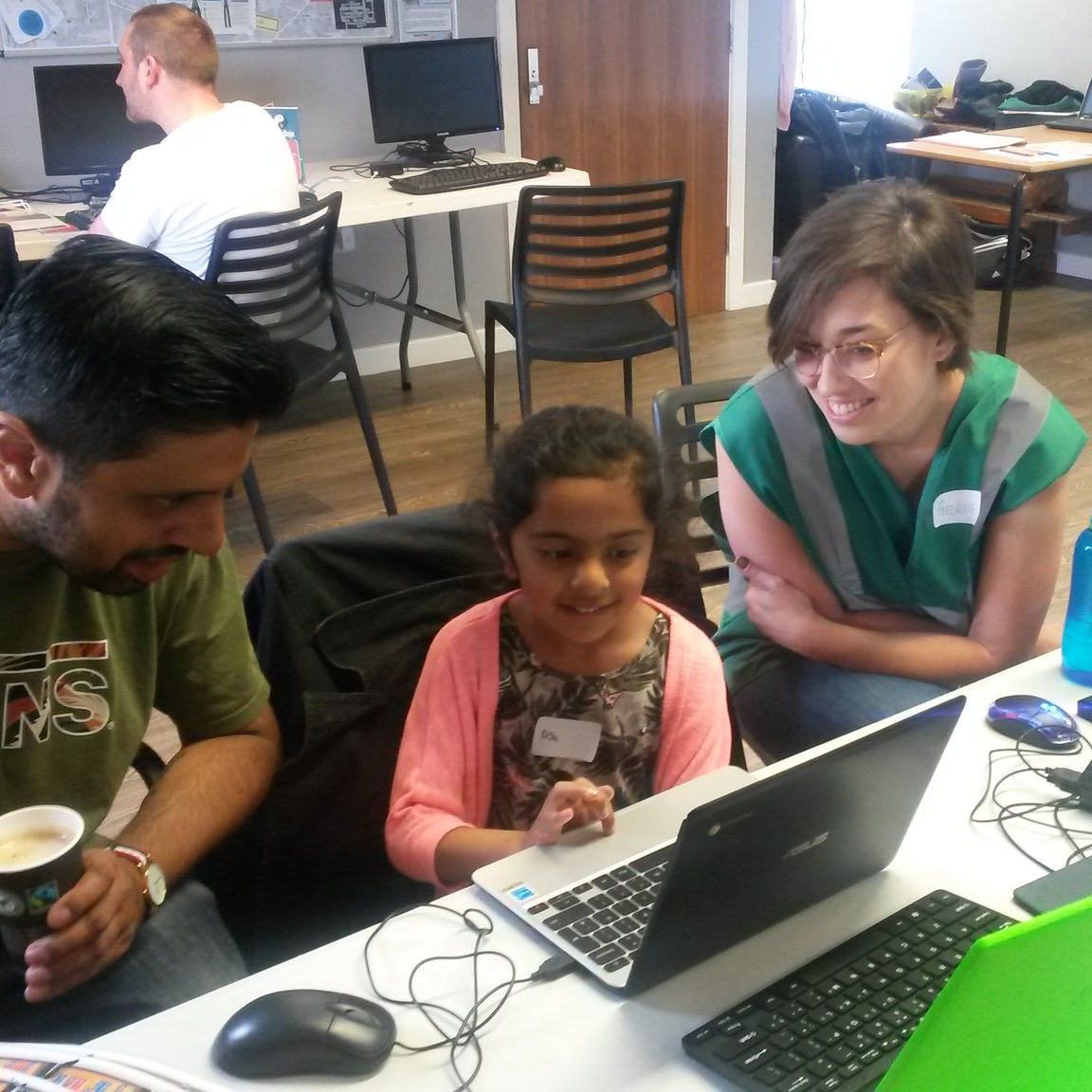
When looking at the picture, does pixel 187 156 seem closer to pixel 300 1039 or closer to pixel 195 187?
pixel 195 187

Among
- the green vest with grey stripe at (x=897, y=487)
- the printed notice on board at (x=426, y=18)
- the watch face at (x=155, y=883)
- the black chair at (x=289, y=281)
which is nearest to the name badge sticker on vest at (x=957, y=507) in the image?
the green vest with grey stripe at (x=897, y=487)

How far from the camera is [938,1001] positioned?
0.62 m

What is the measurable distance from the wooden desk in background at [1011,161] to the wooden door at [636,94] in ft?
3.28

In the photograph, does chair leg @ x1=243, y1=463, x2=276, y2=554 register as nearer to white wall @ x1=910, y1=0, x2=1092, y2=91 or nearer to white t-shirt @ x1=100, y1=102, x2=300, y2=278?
white t-shirt @ x1=100, y1=102, x2=300, y2=278

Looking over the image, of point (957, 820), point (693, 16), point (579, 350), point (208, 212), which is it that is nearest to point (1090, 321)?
point (693, 16)

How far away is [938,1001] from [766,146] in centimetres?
557

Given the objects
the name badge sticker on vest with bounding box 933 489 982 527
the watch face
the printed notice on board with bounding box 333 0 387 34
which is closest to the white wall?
the printed notice on board with bounding box 333 0 387 34

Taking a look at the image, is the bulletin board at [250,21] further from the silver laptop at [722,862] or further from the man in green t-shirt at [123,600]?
the silver laptop at [722,862]

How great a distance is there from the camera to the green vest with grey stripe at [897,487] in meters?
1.57

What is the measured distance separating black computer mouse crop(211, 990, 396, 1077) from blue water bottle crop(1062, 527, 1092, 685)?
0.95 meters

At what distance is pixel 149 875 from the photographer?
1.23 metres

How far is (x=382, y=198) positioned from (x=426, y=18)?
1.20 meters

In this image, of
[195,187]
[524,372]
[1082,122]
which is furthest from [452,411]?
[1082,122]

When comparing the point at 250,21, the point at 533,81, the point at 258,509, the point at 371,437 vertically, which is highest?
the point at 250,21
